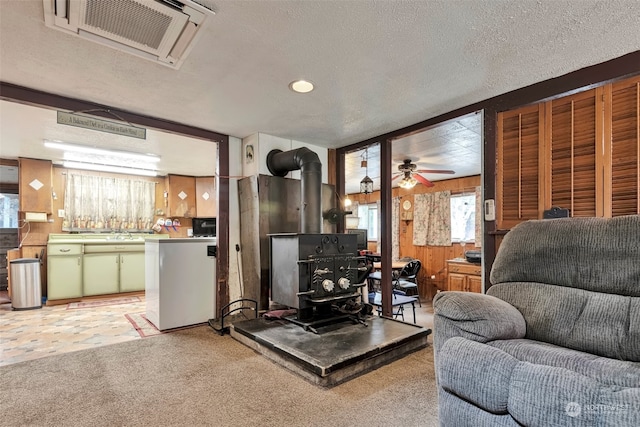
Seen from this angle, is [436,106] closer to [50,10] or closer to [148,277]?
[50,10]

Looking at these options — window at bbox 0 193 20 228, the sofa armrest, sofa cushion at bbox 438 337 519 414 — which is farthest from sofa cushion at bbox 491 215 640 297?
window at bbox 0 193 20 228

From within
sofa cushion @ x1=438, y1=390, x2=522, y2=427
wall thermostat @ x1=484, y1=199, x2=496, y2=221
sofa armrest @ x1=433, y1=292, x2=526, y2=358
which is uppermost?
wall thermostat @ x1=484, y1=199, x2=496, y2=221

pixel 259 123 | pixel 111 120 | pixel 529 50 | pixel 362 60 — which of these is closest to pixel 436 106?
pixel 529 50

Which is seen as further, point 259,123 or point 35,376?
point 259,123

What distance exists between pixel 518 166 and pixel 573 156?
0.34 meters

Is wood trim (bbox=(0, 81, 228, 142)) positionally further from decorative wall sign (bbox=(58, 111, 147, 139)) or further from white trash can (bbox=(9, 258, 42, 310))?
white trash can (bbox=(9, 258, 42, 310))

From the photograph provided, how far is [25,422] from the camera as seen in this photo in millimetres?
1674

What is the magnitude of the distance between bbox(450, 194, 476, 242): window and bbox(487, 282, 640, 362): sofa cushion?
4107 mm

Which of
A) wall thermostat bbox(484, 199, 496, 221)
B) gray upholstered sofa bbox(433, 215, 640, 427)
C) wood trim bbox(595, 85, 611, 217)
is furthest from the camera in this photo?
wall thermostat bbox(484, 199, 496, 221)

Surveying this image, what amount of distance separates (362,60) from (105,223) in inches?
209

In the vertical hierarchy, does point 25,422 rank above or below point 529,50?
below

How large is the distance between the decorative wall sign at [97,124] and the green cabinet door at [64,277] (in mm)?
2713

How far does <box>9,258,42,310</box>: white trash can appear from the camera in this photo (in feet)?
13.6

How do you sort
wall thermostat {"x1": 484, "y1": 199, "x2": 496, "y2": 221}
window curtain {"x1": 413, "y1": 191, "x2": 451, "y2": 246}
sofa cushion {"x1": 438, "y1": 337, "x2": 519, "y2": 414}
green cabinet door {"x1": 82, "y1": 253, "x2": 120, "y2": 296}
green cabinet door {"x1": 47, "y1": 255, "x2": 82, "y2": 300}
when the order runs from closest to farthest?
sofa cushion {"x1": 438, "y1": 337, "x2": 519, "y2": 414} < wall thermostat {"x1": 484, "y1": 199, "x2": 496, "y2": 221} < green cabinet door {"x1": 47, "y1": 255, "x2": 82, "y2": 300} < green cabinet door {"x1": 82, "y1": 253, "x2": 120, "y2": 296} < window curtain {"x1": 413, "y1": 191, "x2": 451, "y2": 246}
